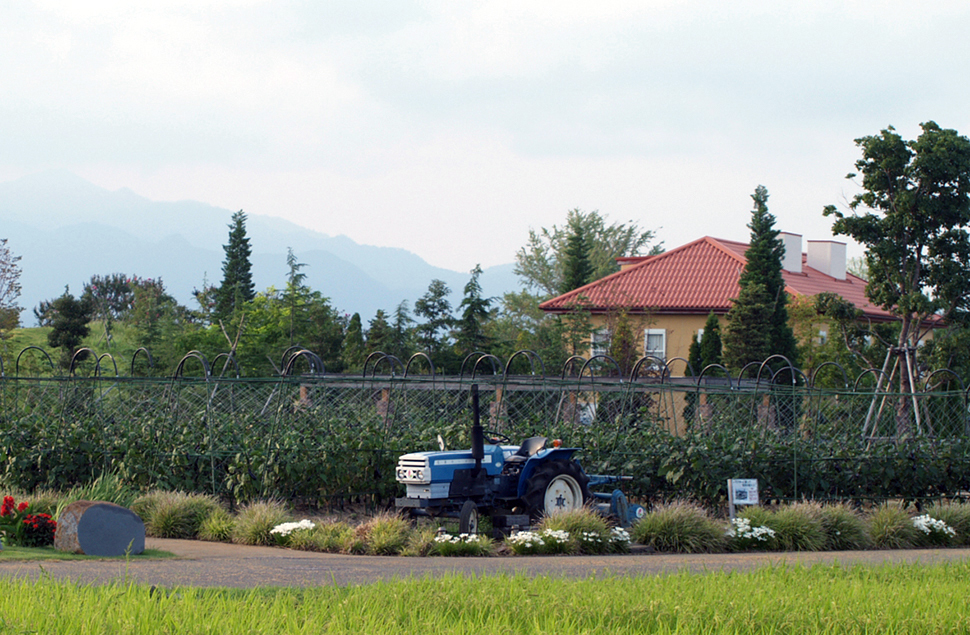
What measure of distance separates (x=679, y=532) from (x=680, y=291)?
28.2 meters

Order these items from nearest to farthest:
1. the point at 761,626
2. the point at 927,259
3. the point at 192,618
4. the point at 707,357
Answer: the point at 192,618 → the point at 761,626 → the point at 927,259 → the point at 707,357

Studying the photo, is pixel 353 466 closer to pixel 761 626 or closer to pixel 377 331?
pixel 761 626

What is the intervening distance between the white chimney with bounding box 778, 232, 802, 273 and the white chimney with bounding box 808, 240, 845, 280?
4280 millimetres

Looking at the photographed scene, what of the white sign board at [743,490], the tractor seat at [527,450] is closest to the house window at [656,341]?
the white sign board at [743,490]

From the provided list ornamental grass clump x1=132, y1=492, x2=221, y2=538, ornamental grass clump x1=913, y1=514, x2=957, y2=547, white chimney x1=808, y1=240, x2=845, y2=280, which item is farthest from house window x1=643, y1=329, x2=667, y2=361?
ornamental grass clump x1=132, y1=492, x2=221, y2=538

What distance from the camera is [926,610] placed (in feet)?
20.0

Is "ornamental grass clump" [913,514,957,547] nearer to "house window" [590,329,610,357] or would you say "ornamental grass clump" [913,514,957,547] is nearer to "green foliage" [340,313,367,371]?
"house window" [590,329,610,357]

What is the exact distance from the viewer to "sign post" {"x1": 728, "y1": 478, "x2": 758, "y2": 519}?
10.8 meters

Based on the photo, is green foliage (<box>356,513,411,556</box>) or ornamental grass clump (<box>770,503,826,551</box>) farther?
ornamental grass clump (<box>770,503,826,551</box>)

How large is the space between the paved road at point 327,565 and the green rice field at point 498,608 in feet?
2.13

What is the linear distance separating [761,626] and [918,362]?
21.3 meters

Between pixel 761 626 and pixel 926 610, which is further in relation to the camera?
pixel 926 610

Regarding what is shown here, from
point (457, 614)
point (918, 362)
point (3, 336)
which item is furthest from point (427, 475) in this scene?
point (3, 336)

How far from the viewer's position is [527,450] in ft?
35.3
